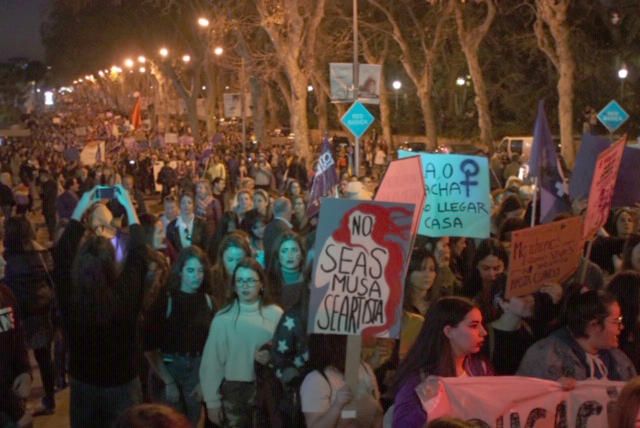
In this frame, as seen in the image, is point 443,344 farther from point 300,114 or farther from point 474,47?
point 474,47

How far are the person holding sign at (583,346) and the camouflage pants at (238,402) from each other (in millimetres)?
1627

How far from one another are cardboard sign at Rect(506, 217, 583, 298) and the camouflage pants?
5.44 feet

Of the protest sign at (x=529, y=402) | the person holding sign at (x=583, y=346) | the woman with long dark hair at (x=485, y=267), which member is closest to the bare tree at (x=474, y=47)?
the woman with long dark hair at (x=485, y=267)

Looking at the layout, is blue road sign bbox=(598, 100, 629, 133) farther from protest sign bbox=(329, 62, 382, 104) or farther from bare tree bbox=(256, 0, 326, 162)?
bare tree bbox=(256, 0, 326, 162)

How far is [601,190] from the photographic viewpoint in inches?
278

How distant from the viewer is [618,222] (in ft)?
29.7

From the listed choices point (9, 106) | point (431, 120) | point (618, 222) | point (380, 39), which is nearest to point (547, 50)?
point (431, 120)

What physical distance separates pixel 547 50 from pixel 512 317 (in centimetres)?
2770

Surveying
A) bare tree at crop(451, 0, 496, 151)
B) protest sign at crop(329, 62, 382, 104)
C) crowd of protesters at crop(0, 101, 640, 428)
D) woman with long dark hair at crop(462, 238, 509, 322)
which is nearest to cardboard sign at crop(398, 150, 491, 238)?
crowd of protesters at crop(0, 101, 640, 428)

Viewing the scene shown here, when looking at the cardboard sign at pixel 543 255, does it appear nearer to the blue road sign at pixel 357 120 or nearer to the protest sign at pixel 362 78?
the blue road sign at pixel 357 120

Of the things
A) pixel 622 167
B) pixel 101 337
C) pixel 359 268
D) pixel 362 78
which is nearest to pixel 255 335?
pixel 101 337

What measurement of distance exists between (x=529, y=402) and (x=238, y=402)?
1814 mm

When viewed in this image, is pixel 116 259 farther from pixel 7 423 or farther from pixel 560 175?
pixel 560 175

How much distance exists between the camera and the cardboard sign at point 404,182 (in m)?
6.43
